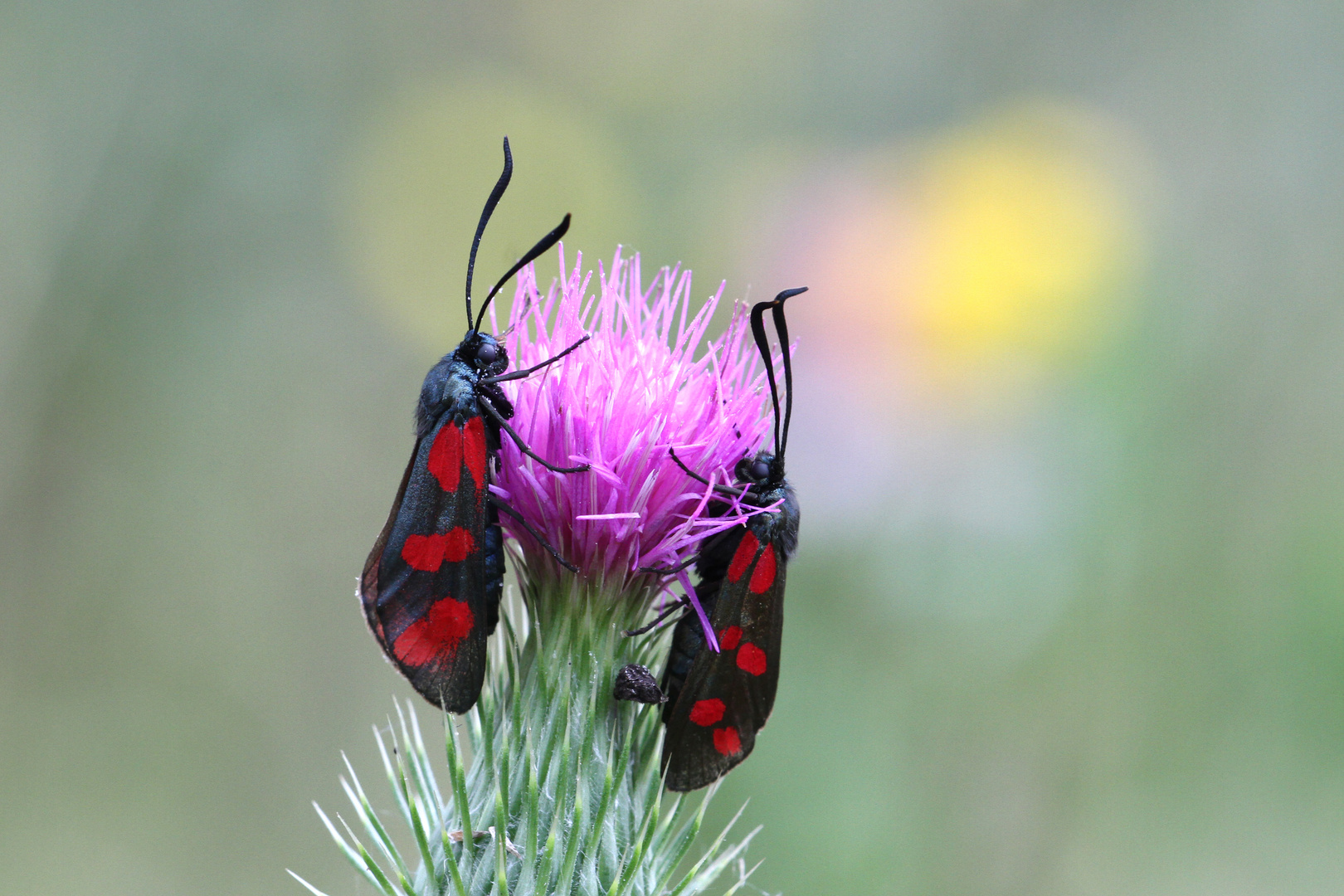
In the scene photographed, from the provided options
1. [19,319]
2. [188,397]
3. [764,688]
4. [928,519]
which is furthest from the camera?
[188,397]

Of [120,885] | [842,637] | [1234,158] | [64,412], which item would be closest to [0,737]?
[120,885]

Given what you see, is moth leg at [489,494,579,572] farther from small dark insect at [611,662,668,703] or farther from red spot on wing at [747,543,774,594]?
red spot on wing at [747,543,774,594]

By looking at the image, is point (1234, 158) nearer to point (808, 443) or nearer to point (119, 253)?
point (808, 443)

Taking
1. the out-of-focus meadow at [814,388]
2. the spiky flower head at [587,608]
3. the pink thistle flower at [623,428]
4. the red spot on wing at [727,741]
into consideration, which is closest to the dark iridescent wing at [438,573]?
the spiky flower head at [587,608]

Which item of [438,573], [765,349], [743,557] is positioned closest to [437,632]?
[438,573]

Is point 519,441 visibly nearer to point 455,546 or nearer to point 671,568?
point 455,546
